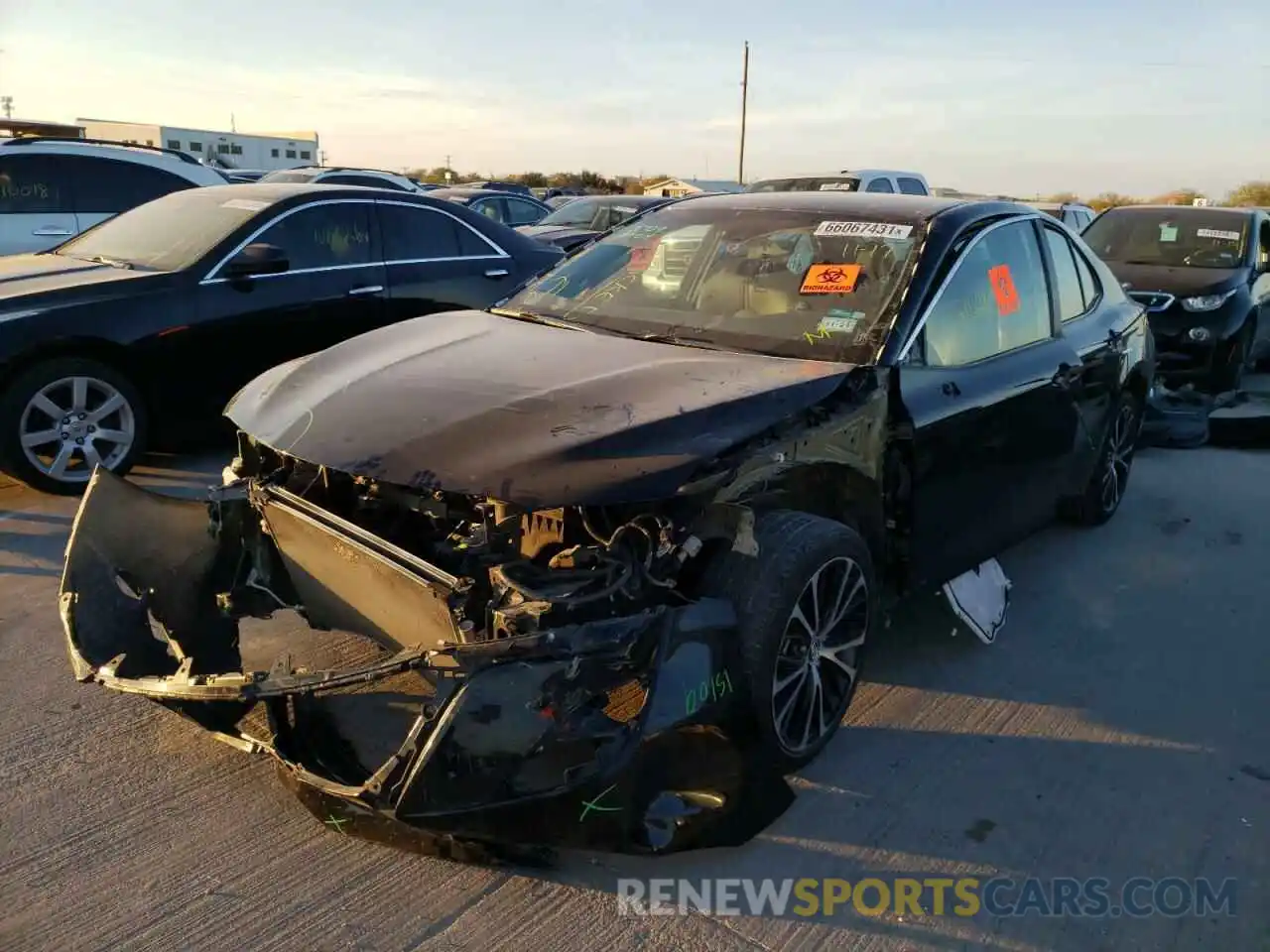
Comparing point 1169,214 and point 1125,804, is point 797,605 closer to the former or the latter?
point 1125,804

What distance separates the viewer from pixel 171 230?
5996 mm

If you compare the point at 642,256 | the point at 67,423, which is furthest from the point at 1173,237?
the point at 67,423

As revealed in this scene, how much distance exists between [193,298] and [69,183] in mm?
3776

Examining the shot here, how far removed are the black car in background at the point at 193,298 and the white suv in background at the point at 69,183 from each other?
6.81 ft

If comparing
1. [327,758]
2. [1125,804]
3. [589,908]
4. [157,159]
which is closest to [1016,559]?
[1125,804]

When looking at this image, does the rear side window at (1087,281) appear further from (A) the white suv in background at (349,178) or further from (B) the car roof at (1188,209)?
(A) the white suv in background at (349,178)

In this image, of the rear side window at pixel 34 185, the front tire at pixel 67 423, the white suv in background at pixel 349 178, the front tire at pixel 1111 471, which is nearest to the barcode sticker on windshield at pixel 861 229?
the front tire at pixel 1111 471

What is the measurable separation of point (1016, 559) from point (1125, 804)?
203 cm

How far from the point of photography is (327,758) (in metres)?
2.55

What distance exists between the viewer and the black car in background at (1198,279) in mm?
8164

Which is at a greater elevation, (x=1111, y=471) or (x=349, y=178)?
(x=349, y=178)

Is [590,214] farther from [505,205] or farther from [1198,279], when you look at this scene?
[1198,279]

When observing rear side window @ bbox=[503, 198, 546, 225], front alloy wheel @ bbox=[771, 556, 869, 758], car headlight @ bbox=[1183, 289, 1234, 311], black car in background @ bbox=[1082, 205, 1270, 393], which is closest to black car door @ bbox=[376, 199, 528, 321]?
front alloy wheel @ bbox=[771, 556, 869, 758]

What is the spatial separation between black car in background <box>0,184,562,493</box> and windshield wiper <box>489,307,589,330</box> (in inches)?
47.5
